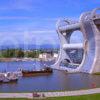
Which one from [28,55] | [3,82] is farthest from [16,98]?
[28,55]

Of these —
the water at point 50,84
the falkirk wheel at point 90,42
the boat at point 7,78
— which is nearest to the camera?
the water at point 50,84

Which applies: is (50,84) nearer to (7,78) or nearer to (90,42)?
(7,78)

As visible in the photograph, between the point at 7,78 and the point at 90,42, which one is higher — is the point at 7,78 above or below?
below

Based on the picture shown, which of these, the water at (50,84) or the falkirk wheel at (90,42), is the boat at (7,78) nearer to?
the water at (50,84)

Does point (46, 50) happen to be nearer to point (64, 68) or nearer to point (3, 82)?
point (64, 68)

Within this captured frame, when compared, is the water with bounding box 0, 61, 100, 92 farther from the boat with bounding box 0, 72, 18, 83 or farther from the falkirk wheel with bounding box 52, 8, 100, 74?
the falkirk wheel with bounding box 52, 8, 100, 74

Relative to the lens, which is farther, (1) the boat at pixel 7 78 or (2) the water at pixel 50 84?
(1) the boat at pixel 7 78

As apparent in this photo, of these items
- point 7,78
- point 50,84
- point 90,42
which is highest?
point 90,42

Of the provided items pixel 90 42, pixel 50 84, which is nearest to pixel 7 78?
pixel 50 84

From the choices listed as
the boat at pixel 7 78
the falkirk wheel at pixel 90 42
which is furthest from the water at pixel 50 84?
the falkirk wheel at pixel 90 42

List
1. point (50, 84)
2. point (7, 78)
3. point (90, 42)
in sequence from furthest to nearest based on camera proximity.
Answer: point (90, 42)
point (7, 78)
point (50, 84)

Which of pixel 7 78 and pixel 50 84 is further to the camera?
pixel 7 78
